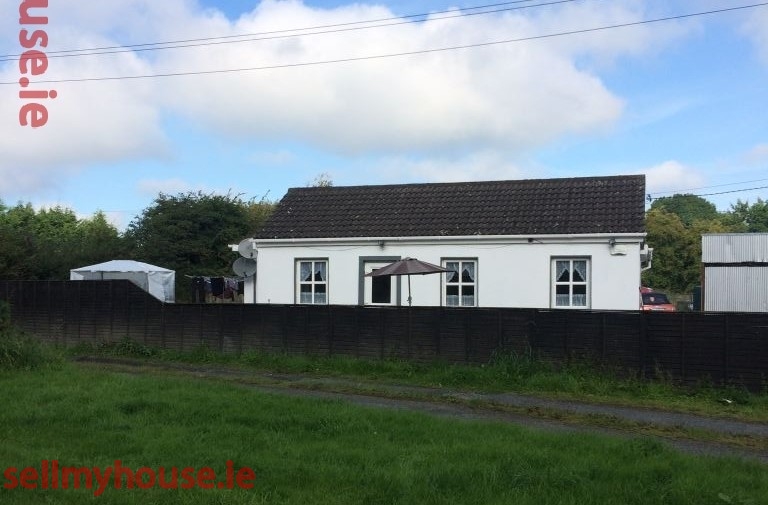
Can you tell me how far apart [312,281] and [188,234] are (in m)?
17.1

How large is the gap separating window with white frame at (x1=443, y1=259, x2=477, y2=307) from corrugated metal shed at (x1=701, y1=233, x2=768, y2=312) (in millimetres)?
11138

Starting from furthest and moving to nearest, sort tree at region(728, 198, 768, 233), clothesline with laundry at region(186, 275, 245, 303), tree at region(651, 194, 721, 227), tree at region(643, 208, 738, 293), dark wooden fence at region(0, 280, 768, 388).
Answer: tree at region(651, 194, 721, 227) < tree at region(728, 198, 768, 233) < tree at region(643, 208, 738, 293) < clothesline with laundry at region(186, 275, 245, 303) < dark wooden fence at region(0, 280, 768, 388)

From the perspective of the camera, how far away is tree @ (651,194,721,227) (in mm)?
88500

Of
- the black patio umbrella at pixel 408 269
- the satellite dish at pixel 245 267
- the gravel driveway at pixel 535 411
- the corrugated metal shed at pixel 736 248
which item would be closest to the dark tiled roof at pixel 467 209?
the satellite dish at pixel 245 267

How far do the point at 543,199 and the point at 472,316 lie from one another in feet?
21.5

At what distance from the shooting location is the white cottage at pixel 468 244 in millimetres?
16469

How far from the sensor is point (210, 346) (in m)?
14.9

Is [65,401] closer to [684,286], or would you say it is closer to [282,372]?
[282,372]

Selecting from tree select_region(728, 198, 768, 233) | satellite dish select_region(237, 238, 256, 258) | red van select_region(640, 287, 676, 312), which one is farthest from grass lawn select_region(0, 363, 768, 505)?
tree select_region(728, 198, 768, 233)

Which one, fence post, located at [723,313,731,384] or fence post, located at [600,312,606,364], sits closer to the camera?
fence post, located at [723,313,731,384]

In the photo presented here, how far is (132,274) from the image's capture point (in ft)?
76.6

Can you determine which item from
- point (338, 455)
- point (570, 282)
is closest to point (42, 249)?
point (570, 282)

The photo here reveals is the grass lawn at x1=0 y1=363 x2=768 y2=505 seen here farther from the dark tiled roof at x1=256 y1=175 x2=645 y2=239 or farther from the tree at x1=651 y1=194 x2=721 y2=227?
the tree at x1=651 y1=194 x2=721 y2=227

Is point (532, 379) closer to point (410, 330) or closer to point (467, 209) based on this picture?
point (410, 330)
